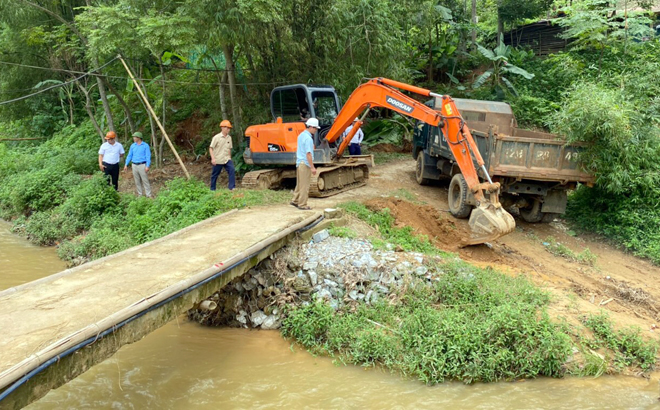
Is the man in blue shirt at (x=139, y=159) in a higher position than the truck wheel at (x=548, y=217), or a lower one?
higher

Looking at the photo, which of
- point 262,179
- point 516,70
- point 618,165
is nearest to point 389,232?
point 262,179

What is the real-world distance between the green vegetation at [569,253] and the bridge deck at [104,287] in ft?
14.6

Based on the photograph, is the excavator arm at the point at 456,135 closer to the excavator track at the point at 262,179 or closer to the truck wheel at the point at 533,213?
the excavator track at the point at 262,179

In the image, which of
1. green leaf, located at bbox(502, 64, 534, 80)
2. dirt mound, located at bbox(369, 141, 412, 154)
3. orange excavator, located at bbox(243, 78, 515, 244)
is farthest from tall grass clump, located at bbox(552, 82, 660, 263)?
dirt mound, located at bbox(369, 141, 412, 154)

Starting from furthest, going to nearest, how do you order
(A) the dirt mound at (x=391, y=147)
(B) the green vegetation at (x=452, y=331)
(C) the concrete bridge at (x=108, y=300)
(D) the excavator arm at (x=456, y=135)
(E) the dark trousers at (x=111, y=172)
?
1. (A) the dirt mound at (x=391, y=147)
2. (E) the dark trousers at (x=111, y=172)
3. (D) the excavator arm at (x=456, y=135)
4. (B) the green vegetation at (x=452, y=331)
5. (C) the concrete bridge at (x=108, y=300)

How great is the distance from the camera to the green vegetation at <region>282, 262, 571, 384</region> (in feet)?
18.5

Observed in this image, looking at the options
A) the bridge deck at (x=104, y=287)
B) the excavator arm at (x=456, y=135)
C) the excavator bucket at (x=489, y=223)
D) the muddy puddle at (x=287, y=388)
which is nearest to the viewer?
the bridge deck at (x=104, y=287)

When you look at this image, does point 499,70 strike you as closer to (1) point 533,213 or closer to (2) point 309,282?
Answer: (1) point 533,213

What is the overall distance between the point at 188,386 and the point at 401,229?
4.37 meters

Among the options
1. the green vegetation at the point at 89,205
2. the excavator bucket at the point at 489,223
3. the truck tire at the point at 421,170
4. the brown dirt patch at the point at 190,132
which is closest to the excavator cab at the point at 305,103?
the green vegetation at the point at 89,205

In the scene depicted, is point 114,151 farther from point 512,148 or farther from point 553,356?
point 553,356

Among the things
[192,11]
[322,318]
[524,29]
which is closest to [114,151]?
[192,11]

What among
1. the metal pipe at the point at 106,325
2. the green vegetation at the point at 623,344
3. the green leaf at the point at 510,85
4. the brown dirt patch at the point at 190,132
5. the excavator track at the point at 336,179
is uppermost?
the green leaf at the point at 510,85

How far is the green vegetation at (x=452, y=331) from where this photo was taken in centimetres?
563
